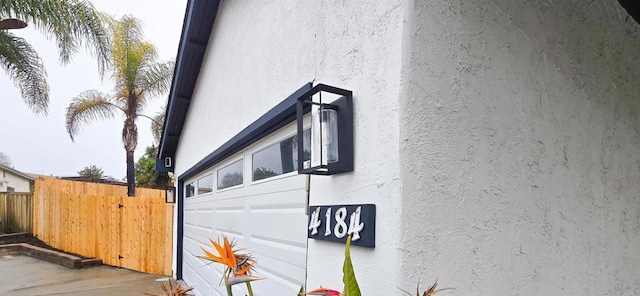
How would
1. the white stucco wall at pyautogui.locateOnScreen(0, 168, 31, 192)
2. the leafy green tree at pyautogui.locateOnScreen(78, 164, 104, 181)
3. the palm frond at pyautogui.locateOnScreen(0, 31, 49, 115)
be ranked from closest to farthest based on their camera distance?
the palm frond at pyautogui.locateOnScreen(0, 31, 49, 115) < the white stucco wall at pyautogui.locateOnScreen(0, 168, 31, 192) < the leafy green tree at pyautogui.locateOnScreen(78, 164, 104, 181)

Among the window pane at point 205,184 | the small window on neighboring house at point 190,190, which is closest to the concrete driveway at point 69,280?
the small window on neighboring house at point 190,190

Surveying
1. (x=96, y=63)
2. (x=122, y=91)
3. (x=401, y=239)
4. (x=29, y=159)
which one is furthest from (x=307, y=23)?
(x=29, y=159)

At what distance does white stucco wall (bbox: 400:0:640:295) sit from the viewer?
1.93 m

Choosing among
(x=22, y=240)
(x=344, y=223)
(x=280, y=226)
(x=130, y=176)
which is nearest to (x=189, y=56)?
(x=280, y=226)

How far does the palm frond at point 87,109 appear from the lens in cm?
1614

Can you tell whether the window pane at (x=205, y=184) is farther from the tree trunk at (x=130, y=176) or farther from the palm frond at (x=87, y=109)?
the palm frond at (x=87, y=109)

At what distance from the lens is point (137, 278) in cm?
1005

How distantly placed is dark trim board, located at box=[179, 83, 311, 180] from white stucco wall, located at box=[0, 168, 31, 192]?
31480 millimetres

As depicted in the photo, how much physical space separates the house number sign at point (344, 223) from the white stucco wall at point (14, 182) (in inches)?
1368

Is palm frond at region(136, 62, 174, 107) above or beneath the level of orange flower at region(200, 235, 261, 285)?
above

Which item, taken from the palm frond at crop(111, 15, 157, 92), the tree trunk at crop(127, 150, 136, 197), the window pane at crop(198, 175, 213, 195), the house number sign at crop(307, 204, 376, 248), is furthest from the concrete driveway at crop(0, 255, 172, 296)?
the palm frond at crop(111, 15, 157, 92)

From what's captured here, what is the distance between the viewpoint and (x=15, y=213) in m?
17.6

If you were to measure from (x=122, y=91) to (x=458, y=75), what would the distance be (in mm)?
16738

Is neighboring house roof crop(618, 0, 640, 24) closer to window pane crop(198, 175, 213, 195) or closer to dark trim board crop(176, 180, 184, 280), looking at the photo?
window pane crop(198, 175, 213, 195)
